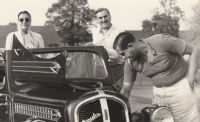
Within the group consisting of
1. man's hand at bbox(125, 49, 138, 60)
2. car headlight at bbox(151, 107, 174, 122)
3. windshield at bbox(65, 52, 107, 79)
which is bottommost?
car headlight at bbox(151, 107, 174, 122)

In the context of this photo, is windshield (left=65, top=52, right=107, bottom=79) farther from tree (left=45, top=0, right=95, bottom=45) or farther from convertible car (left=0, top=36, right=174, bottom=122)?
tree (left=45, top=0, right=95, bottom=45)

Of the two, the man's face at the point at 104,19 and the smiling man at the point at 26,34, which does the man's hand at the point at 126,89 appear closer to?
the man's face at the point at 104,19

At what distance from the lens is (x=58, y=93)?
3.11m

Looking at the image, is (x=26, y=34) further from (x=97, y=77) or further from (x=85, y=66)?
(x=97, y=77)

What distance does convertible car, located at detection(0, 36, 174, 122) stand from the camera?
2914 mm

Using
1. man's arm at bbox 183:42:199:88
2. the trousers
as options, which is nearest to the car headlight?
the trousers

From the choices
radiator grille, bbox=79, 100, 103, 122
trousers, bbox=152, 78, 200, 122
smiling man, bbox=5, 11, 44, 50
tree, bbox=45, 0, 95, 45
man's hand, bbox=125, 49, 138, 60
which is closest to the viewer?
radiator grille, bbox=79, 100, 103, 122

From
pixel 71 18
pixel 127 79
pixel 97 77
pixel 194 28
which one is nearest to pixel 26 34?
pixel 97 77

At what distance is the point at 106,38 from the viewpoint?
4.57 m

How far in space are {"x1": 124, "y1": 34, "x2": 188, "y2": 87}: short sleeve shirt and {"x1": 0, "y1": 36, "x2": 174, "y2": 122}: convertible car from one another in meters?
0.42

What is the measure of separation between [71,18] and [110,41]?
1603 cm

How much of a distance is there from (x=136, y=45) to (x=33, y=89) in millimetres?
1253

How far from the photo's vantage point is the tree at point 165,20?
15.7m

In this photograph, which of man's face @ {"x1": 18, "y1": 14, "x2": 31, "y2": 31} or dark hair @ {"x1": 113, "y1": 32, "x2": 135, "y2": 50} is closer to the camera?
dark hair @ {"x1": 113, "y1": 32, "x2": 135, "y2": 50}
